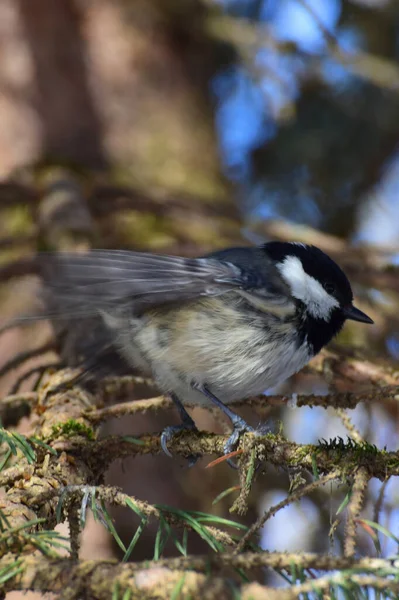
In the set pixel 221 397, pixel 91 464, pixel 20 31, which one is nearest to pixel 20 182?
pixel 20 31

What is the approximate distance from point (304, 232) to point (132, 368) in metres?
0.85

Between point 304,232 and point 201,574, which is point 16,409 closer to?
point 201,574

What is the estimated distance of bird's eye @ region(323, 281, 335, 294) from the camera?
1752mm

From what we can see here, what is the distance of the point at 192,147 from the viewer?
2949 millimetres

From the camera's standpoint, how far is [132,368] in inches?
68.8

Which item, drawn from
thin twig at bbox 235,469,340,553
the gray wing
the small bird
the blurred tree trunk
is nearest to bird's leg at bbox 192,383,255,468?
the small bird

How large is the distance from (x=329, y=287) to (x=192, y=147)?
1.40 meters

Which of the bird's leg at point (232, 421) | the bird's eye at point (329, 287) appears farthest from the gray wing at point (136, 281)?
the bird's leg at point (232, 421)

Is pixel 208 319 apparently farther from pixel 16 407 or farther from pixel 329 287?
pixel 16 407

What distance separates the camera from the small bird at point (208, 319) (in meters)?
1.53

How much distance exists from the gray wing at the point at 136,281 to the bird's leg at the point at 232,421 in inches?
9.2

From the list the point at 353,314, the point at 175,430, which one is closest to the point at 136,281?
the point at 175,430

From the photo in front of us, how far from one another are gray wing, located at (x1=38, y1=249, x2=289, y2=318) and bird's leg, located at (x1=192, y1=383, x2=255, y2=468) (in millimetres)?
235

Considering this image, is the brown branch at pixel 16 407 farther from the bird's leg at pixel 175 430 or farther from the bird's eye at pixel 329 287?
the bird's eye at pixel 329 287
